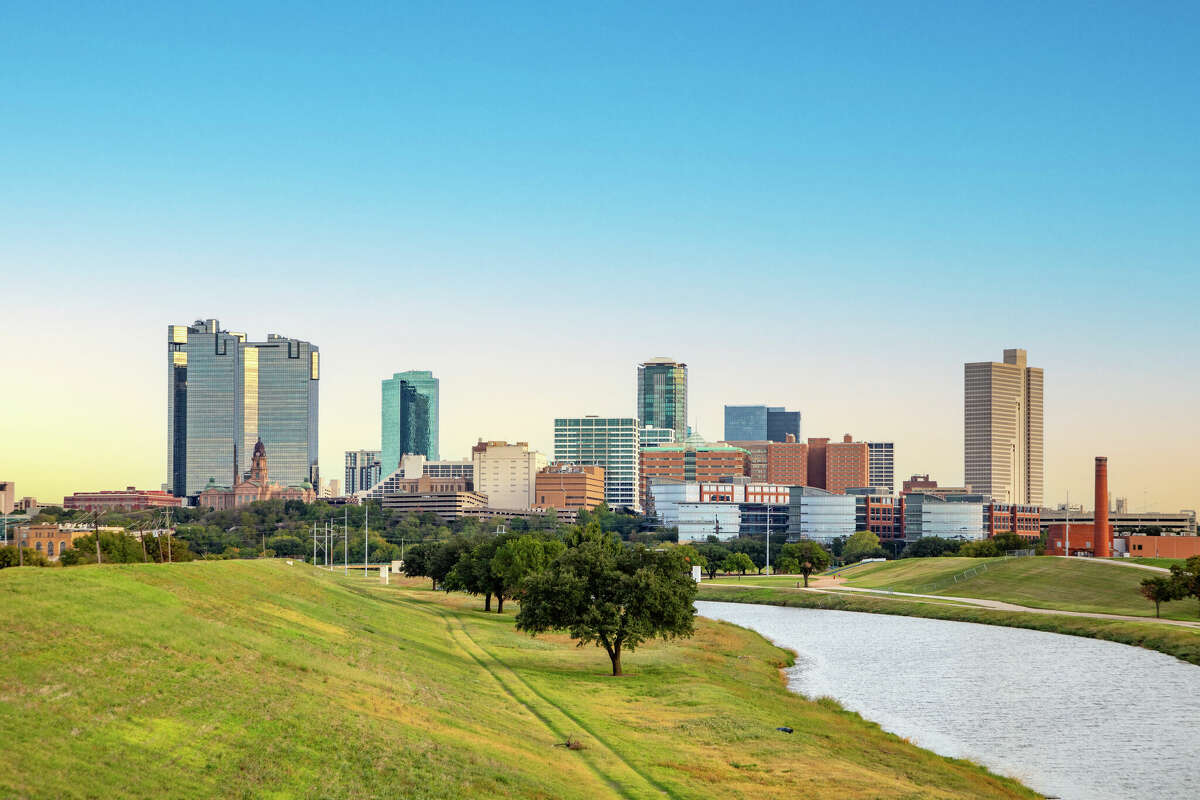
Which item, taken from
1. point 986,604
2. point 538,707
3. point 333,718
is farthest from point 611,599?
point 986,604

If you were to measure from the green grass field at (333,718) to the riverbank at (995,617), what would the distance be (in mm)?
49688

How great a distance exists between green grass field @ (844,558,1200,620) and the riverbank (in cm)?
1095

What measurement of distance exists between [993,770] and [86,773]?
136ft

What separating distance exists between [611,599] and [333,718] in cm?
3692

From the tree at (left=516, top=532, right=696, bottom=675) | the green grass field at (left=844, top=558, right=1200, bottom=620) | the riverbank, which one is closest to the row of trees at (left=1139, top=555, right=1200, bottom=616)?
the green grass field at (left=844, top=558, right=1200, bottom=620)

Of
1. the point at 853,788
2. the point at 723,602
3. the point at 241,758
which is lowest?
the point at 723,602

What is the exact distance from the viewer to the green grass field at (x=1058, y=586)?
14527 cm

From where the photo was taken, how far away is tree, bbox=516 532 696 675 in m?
80.0

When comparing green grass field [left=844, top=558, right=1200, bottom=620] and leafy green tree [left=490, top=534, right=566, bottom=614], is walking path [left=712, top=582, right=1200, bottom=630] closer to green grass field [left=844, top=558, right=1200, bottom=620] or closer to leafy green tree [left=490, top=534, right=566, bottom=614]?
green grass field [left=844, top=558, right=1200, bottom=620]

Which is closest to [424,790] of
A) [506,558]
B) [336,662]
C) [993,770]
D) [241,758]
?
[241,758]

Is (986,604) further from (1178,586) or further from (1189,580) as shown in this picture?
(1189,580)

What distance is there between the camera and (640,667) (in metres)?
83.2

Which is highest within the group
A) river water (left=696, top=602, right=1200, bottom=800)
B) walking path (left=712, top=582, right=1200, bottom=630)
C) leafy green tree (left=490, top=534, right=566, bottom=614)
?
leafy green tree (left=490, top=534, right=566, bottom=614)

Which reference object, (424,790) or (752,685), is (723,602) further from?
(424,790)
